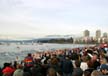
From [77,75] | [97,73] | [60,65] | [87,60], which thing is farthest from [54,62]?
[97,73]

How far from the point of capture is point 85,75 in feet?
30.2

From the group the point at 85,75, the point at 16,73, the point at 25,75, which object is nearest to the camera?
the point at 85,75

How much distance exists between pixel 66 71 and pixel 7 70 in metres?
2.27

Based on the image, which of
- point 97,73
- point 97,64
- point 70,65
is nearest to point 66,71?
point 70,65

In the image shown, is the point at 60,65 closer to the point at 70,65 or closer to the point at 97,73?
the point at 70,65

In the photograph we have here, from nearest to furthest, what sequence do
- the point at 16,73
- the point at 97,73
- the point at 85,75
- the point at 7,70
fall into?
the point at 97,73
the point at 85,75
the point at 16,73
the point at 7,70

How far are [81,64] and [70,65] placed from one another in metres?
0.75

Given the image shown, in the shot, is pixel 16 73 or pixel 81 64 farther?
pixel 81 64

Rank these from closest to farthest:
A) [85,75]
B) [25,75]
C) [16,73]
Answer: [85,75]
[25,75]
[16,73]

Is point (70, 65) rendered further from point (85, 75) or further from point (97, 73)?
point (97, 73)

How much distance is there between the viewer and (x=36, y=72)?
11359mm

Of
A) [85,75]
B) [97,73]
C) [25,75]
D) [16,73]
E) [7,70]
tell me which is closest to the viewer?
[97,73]

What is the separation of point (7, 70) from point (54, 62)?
180 centimetres

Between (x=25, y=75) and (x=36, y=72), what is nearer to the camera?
(x=25, y=75)
